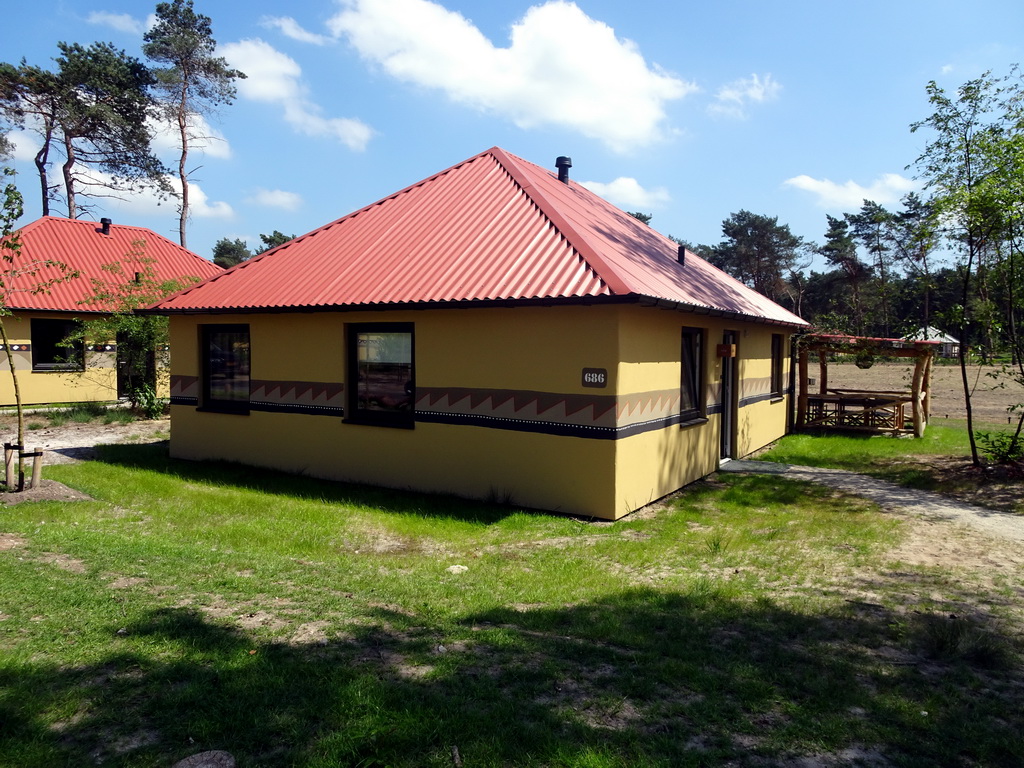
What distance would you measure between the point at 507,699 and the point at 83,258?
23185mm

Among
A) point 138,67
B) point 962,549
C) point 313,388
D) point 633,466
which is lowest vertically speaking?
point 962,549

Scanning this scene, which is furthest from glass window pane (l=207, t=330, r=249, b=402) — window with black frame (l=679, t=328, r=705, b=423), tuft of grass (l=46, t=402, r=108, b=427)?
window with black frame (l=679, t=328, r=705, b=423)

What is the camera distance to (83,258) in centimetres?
2172

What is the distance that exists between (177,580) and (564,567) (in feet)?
11.1

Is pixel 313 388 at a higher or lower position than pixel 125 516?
higher

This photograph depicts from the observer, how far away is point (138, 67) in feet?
100

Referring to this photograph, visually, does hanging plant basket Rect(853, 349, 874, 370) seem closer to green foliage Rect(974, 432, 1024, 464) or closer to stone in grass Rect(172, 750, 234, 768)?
green foliage Rect(974, 432, 1024, 464)

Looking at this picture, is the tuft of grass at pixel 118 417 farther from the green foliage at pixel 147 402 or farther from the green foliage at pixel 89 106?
the green foliage at pixel 89 106

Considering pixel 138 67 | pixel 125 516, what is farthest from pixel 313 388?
pixel 138 67

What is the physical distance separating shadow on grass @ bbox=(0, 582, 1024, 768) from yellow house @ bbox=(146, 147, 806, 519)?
4.06 metres

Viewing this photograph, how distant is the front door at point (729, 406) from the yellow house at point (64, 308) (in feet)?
51.7

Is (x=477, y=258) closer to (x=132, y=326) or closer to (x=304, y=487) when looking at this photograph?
(x=304, y=487)

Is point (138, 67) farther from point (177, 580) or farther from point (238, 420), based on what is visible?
point (177, 580)

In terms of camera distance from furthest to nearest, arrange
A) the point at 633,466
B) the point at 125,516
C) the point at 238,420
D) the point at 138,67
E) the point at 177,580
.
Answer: the point at 138,67, the point at 238,420, the point at 633,466, the point at 125,516, the point at 177,580
